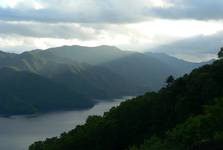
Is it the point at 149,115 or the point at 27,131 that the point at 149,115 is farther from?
the point at 27,131

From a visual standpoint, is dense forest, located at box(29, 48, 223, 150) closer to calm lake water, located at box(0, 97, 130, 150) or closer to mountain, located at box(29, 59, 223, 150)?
mountain, located at box(29, 59, 223, 150)

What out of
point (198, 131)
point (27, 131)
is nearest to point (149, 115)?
point (198, 131)

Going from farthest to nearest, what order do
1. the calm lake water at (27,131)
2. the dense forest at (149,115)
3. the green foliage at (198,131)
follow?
the calm lake water at (27,131) < the dense forest at (149,115) < the green foliage at (198,131)

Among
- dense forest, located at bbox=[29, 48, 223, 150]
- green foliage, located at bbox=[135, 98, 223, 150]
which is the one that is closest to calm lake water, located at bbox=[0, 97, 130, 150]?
dense forest, located at bbox=[29, 48, 223, 150]

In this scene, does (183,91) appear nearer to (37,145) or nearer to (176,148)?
(37,145)

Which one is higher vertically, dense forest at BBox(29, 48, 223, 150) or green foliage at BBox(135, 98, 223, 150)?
dense forest at BBox(29, 48, 223, 150)

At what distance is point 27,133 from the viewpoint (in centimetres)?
13600

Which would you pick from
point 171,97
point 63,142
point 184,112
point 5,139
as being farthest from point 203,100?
point 5,139

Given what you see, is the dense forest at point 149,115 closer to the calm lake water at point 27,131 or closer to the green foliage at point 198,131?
the green foliage at point 198,131

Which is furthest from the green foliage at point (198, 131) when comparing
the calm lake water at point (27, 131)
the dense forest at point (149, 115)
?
the calm lake water at point (27, 131)

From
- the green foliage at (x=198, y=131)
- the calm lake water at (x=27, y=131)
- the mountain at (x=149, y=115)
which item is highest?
the calm lake water at (x=27, y=131)

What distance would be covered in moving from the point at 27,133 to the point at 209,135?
113865mm

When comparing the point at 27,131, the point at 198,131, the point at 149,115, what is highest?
the point at 27,131

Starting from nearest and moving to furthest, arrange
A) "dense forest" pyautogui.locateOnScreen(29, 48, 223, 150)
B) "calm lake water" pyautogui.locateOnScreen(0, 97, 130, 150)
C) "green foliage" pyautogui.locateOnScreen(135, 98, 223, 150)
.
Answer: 1. "green foliage" pyautogui.locateOnScreen(135, 98, 223, 150)
2. "dense forest" pyautogui.locateOnScreen(29, 48, 223, 150)
3. "calm lake water" pyautogui.locateOnScreen(0, 97, 130, 150)
